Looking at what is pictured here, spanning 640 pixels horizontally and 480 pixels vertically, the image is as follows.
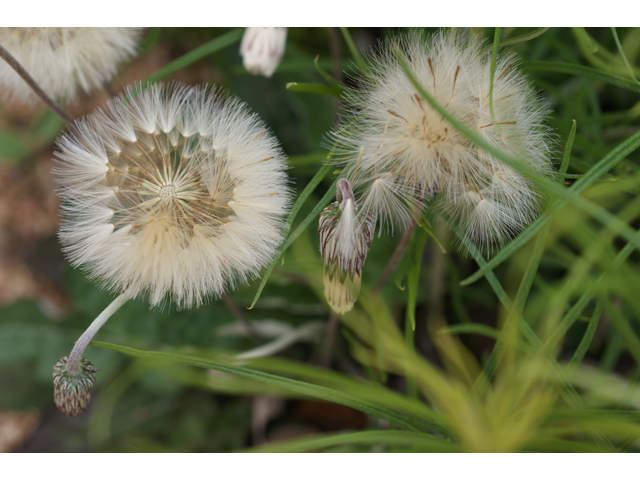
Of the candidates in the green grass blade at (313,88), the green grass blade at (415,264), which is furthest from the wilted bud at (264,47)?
the green grass blade at (415,264)

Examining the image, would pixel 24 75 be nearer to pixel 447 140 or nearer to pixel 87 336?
pixel 87 336

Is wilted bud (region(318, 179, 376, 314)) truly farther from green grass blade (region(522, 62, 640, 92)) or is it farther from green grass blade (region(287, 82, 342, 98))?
green grass blade (region(522, 62, 640, 92))

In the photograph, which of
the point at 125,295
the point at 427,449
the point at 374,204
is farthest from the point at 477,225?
the point at 125,295

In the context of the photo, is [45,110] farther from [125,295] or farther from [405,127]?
[405,127]

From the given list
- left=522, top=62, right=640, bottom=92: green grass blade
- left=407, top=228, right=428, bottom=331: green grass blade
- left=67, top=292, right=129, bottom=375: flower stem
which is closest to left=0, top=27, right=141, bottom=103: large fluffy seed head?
left=67, top=292, right=129, bottom=375: flower stem

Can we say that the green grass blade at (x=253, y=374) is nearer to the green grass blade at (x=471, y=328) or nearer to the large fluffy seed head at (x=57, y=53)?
the green grass blade at (x=471, y=328)

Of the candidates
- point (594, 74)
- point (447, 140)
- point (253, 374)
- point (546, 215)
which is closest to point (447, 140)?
point (447, 140)

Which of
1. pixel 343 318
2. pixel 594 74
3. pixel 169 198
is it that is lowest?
pixel 343 318
